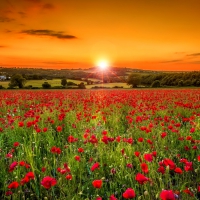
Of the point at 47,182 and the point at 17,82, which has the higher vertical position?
the point at 47,182

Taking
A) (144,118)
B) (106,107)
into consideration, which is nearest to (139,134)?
(144,118)

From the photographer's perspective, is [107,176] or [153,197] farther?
[107,176]

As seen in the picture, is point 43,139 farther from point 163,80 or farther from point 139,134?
point 163,80

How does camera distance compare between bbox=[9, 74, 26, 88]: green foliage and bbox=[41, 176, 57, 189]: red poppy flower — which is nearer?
bbox=[41, 176, 57, 189]: red poppy flower

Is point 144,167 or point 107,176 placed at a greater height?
point 144,167

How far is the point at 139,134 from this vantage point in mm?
5809

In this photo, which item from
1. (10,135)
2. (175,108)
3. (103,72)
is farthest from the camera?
(103,72)

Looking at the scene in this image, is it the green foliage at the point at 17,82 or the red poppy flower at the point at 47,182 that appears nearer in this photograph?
the red poppy flower at the point at 47,182

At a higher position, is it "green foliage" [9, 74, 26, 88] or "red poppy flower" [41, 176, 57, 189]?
"red poppy flower" [41, 176, 57, 189]

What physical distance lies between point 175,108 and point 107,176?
7252 mm

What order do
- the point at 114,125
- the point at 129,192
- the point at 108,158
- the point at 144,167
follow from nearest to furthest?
the point at 129,192 → the point at 144,167 → the point at 108,158 → the point at 114,125

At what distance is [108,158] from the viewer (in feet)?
13.3

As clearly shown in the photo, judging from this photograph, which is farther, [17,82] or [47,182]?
[17,82]

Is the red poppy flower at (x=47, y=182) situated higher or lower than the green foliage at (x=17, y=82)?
higher
